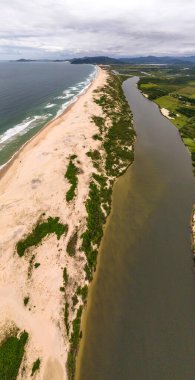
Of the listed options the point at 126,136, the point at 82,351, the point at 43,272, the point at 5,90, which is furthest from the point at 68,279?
the point at 5,90

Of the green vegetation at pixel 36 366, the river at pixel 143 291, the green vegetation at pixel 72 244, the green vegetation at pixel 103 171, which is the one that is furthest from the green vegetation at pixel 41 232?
the green vegetation at pixel 36 366

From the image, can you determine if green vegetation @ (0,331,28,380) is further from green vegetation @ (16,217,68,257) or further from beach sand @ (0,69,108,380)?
green vegetation @ (16,217,68,257)

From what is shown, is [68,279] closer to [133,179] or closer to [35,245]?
[35,245]

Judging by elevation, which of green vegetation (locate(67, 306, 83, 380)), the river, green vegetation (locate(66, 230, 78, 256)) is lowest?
the river

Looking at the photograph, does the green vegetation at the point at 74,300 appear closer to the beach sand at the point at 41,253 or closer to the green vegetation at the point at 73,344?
the beach sand at the point at 41,253

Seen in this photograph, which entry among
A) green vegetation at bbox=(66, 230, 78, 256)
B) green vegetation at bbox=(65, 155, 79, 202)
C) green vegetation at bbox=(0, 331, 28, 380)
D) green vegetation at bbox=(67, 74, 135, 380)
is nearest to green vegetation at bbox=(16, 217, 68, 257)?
green vegetation at bbox=(66, 230, 78, 256)

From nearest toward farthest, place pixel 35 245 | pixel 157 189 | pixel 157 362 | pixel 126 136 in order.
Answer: pixel 157 362 < pixel 35 245 < pixel 157 189 < pixel 126 136
